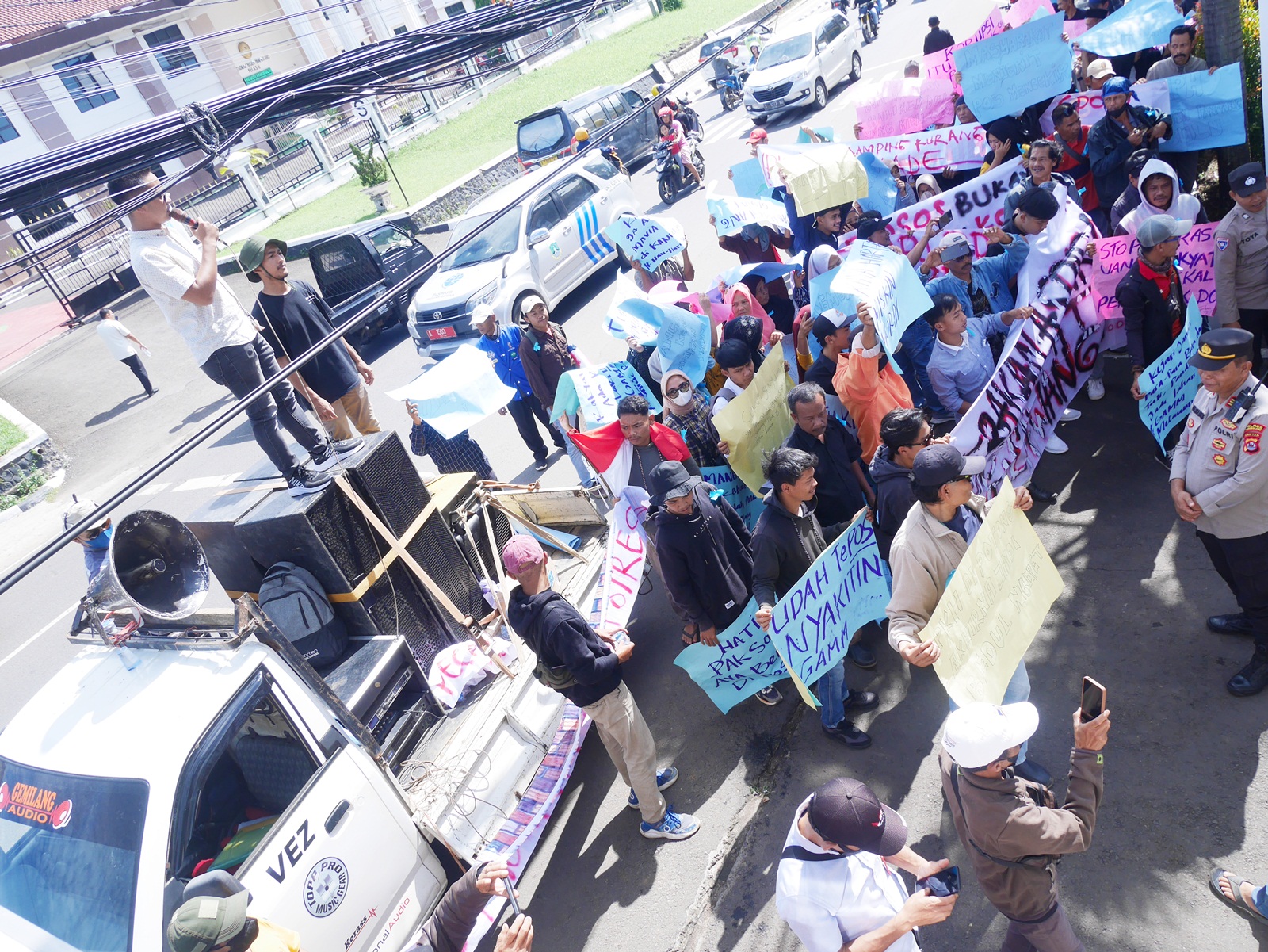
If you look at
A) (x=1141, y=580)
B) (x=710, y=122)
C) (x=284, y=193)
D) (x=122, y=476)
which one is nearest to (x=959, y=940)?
(x=1141, y=580)

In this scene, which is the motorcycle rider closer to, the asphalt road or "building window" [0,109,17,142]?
the asphalt road

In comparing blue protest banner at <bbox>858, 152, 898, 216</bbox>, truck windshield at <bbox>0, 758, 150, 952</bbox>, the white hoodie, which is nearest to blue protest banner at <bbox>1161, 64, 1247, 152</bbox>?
the white hoodie

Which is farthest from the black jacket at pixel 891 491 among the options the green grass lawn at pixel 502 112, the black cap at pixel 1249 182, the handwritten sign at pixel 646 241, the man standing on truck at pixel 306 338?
the green grass lawn at pixel 502 112

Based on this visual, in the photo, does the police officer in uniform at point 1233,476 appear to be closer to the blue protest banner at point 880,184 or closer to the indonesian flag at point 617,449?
the indonesian flag at point 617,449

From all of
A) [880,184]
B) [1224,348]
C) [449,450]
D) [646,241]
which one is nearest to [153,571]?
[449,450]

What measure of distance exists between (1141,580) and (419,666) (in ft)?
13.4

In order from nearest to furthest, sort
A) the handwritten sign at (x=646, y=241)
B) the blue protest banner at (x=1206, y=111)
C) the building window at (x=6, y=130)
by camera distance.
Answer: the blue protest banner at (x=1206, y=111) < the handwritten sign at (x=646, y=241) < the building window at (x=6, y=130)

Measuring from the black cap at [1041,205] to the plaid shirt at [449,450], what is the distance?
4426 millimetres

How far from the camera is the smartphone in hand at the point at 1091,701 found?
98.4 inches

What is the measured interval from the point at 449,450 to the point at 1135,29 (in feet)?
24.9

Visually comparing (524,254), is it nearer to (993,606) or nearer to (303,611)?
(303,611)

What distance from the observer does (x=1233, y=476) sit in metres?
3.58

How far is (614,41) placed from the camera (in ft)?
128

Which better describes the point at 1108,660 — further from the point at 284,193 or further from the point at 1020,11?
the point at 284,193
